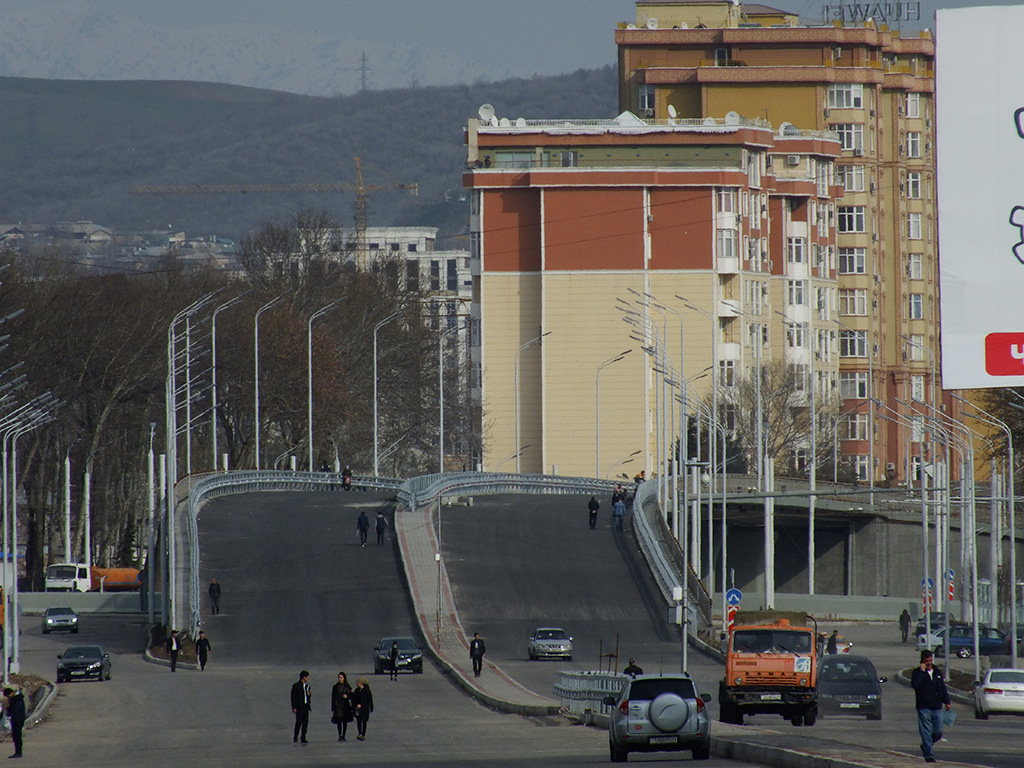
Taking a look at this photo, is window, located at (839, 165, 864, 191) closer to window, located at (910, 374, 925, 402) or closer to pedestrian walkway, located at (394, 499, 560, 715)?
window, located at (910, 374, 925, 402)

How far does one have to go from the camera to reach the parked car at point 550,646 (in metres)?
54.3

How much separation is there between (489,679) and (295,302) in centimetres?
7919

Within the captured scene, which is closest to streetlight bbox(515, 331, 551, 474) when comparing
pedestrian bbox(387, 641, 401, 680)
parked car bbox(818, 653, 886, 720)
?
pedestrian bbox(387, 641, 401, 680)

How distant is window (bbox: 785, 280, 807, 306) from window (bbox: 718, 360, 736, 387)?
1165 centimetres

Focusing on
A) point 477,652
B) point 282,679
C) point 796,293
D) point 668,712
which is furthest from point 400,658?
point 796,293

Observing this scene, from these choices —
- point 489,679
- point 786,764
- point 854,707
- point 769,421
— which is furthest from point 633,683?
point 769,421

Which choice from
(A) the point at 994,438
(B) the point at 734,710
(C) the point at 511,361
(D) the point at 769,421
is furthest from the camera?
(C) the point at 511,361

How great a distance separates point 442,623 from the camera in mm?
59625

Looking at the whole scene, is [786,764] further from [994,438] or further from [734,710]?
[994,438]

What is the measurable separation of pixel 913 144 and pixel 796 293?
65.4ft

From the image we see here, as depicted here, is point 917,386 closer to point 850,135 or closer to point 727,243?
point 850,135

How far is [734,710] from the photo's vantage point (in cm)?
3425

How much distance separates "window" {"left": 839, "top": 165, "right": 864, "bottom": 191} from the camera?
140 metres

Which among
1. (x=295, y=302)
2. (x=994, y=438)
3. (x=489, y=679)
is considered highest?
(x=295, y=302)
